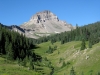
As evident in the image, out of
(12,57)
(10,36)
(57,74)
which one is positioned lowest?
(57,74)

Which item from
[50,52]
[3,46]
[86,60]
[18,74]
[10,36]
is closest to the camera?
[18,74]

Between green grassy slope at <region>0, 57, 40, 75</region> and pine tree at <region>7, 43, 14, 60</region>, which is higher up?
pine tree at <region>7, 43, 14, 60</region>

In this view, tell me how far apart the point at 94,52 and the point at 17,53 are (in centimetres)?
5253

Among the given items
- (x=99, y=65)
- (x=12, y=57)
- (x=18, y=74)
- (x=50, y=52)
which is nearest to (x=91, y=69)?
(x=99, y=65)

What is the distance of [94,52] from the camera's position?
10919 cm

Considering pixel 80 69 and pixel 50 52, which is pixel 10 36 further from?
pixel 80 69

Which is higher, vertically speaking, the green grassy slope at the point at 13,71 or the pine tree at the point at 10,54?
the pine tree at the point at 10,54

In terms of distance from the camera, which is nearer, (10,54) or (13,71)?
(13,71)

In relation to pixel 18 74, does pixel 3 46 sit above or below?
above

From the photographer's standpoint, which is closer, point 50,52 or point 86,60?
point 86,60

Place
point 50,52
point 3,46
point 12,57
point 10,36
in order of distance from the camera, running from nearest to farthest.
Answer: point 12,57, point 3,46, point 10,36, point 50,52

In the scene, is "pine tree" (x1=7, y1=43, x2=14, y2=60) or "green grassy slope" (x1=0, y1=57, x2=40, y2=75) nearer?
"green grassy slope" (x1=0, y1=57, x2=40, y2=75)

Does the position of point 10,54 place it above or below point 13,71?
above

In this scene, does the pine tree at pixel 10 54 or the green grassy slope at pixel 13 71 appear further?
the pine tree at pixel 10 54
